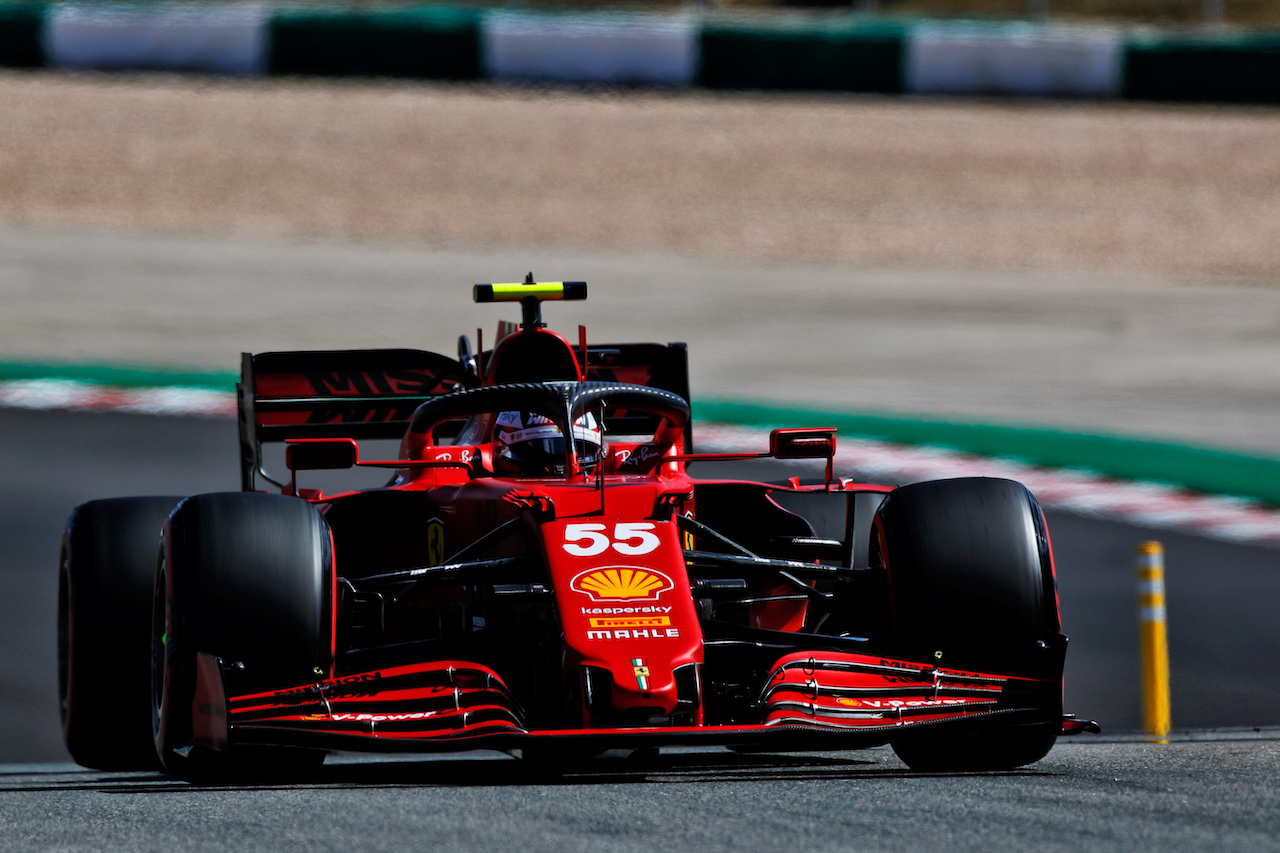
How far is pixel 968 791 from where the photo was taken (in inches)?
226

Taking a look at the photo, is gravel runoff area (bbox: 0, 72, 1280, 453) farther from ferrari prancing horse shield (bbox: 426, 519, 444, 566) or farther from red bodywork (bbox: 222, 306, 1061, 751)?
ferrari prancing horse shield (bbox: 426, 519, 444, 566)

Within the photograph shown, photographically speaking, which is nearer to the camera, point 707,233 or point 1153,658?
point 1153,658

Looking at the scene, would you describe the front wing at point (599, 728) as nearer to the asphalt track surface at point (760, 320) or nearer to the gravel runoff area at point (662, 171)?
the asphalt track surface at point (760, 320)

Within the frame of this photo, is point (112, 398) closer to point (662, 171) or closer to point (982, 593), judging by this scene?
point (982, 593)

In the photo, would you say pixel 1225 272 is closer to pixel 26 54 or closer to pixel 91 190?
pixel 91 190

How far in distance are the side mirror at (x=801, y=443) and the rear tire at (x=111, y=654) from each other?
2.07 m

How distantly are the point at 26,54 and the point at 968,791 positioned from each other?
25079mm

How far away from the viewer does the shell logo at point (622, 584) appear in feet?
20.0

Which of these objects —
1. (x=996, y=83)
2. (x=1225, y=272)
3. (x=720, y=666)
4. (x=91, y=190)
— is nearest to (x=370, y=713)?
(x=720, y=666)

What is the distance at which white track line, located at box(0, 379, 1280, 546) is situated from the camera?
11.5 metres

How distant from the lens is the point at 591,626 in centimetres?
600

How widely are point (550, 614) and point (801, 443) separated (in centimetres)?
121

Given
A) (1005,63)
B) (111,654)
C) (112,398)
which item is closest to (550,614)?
(111,654)

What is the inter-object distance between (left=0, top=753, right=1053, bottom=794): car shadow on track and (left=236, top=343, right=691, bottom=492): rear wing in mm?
1690
